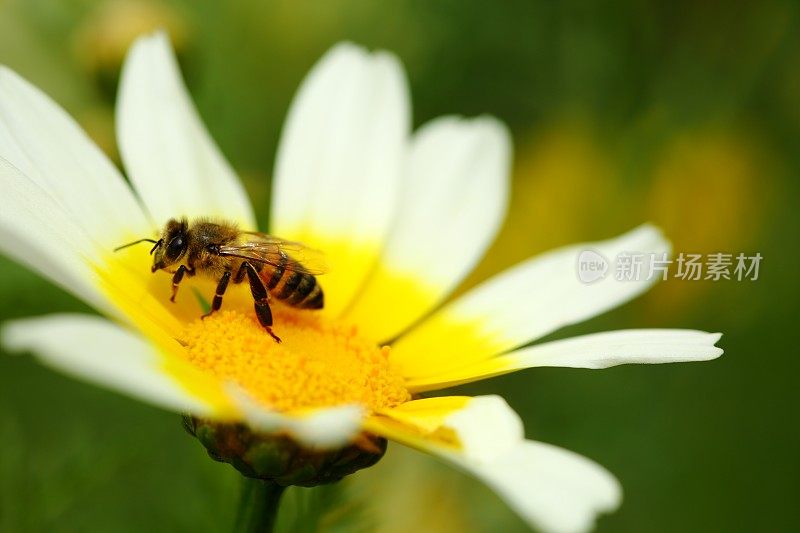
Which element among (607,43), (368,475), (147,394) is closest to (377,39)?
(607,43)

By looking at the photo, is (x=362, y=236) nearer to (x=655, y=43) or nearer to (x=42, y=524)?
(x=42, y=524)

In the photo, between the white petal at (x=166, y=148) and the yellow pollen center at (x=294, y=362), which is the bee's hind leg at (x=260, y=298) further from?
the white petal at (x=166, y=148)

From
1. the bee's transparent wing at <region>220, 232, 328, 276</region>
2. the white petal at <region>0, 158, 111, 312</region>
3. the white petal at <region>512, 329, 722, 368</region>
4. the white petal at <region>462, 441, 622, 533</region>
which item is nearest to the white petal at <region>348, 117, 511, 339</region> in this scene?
the bee's transparent wing at <region>220, 232, 328, 276</region>

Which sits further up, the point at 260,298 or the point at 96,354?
the point at 96,354

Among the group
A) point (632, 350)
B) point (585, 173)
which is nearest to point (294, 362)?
point (632, 350)

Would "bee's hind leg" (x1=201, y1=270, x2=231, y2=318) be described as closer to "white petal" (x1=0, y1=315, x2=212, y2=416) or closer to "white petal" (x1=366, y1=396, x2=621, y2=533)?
"white petal" (x1=366, y1=396, x2=621, y2=533)

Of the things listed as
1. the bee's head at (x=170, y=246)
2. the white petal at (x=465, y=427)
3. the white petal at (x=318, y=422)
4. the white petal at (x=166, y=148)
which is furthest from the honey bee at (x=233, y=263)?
the white petal at (x=318, y=422)

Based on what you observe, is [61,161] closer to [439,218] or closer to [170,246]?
[170,246]
